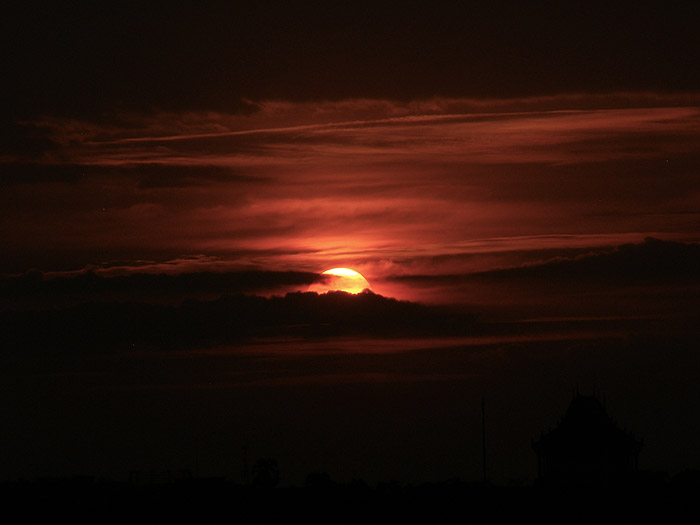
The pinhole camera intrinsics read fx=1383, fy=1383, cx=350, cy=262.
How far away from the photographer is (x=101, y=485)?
98.7 meters

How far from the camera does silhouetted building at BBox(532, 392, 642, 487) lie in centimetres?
12344

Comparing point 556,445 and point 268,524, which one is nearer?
point 268,524

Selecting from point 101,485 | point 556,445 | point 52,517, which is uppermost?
point 556,445

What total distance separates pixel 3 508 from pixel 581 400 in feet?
194

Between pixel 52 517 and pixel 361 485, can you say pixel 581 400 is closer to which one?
pixel 361 485

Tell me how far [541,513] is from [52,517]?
103 ft

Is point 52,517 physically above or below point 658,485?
below

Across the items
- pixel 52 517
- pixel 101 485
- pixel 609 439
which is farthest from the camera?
pixel 609 439

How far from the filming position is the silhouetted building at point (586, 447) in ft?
405

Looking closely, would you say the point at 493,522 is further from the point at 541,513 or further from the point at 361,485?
the point at 361,485

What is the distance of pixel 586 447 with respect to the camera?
125375 mm

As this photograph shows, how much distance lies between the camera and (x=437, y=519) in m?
88.7

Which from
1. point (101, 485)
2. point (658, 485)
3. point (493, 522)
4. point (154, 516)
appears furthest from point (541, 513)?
point (101, 485)

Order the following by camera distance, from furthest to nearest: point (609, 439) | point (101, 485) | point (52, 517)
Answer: point (609, 439)
point (101, 485)
point (52, 517)
